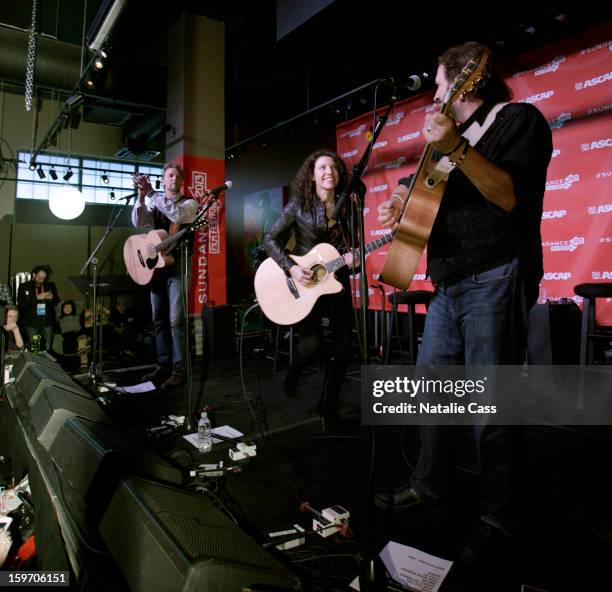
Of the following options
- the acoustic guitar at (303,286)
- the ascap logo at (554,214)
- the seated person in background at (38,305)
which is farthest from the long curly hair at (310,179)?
the seated person in background at (38,305)

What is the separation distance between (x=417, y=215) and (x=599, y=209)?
10.2 ft

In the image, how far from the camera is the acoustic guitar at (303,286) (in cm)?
307

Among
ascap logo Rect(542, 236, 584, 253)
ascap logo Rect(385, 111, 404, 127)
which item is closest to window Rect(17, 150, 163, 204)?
ascap logo Rect(385, 111, 404, 127)

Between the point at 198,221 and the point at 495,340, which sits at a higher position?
the point at 198,221

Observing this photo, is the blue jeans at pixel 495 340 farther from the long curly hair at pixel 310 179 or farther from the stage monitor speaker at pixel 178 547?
the long curly hair at pixel 310 179

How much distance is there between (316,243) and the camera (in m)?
3.23

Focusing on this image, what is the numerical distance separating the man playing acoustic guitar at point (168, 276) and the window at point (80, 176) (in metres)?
6.94

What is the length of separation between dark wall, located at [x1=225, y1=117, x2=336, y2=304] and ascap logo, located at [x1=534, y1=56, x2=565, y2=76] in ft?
13.1

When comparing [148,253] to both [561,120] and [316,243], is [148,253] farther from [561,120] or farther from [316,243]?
[561,120]

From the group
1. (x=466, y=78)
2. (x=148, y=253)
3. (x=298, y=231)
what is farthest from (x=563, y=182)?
(x=148, y=253)

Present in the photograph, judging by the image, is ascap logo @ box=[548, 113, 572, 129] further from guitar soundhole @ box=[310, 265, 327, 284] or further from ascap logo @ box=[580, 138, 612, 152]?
guitar soundhole @ box=[310, 265, 327, 284]

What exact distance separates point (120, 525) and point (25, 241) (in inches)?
303

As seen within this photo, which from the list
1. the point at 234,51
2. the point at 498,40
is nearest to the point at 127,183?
the point at 234,51

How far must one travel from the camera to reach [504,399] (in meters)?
1.62
